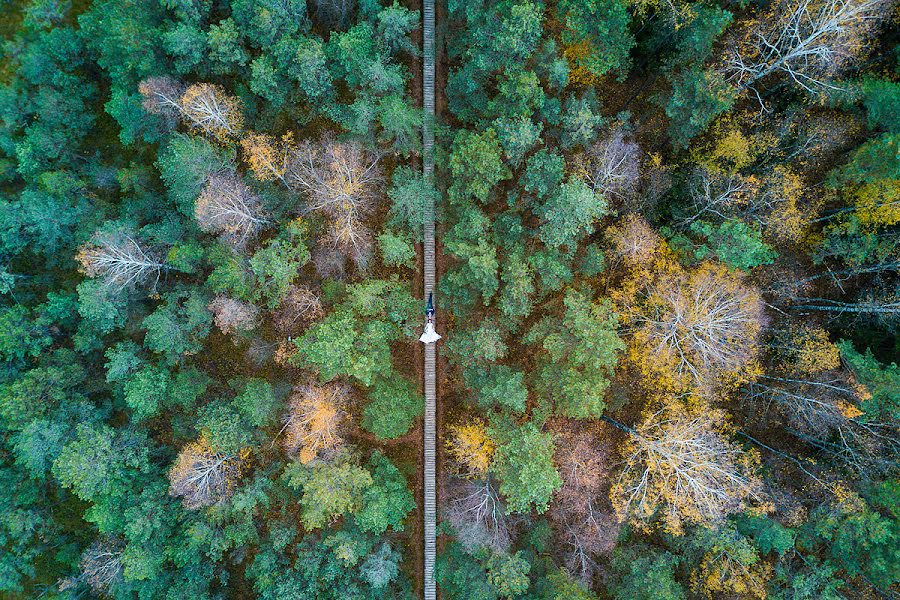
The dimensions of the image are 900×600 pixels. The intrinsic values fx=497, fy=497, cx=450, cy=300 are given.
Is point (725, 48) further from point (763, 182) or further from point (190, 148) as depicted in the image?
point (190, 148)

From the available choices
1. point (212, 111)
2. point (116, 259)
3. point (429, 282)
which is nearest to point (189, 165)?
point (212, 111)

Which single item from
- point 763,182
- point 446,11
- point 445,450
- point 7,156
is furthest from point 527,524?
point 7,156

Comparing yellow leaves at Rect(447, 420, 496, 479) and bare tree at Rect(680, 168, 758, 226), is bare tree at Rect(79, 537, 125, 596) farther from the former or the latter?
bare tree at Rect(680, 168, 758, 226)

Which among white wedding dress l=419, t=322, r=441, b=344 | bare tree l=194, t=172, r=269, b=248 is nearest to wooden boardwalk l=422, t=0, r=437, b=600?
white wedding dress l=419, t=322, r=441, b=344

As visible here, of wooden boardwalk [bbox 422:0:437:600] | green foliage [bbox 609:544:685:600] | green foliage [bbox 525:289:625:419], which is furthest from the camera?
wooden boardwalk [bbox 422:0:437:600]

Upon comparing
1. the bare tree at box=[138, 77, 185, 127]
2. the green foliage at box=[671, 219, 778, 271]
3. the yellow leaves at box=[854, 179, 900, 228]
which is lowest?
the green foliage at box=[671, 219, 778, 271]

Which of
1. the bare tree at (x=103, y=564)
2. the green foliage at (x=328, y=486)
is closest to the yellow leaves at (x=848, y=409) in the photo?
the green foliage at (x=328, y=486)
